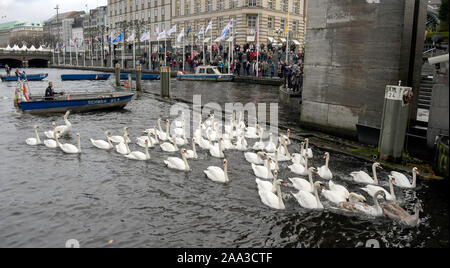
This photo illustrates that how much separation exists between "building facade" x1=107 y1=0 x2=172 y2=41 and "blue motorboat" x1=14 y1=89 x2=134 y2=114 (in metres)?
60.6

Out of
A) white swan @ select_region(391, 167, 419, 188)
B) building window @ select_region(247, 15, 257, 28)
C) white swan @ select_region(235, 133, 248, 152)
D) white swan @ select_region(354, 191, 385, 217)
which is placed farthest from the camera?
building window @ select_region(247, 15, 257, 28)

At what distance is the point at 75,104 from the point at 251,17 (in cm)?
4993

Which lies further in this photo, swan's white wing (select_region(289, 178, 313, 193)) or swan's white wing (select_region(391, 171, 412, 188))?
swan's white wing (select_region(391, 171, 412, 188))

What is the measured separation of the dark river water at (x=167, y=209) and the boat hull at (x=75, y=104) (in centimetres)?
905

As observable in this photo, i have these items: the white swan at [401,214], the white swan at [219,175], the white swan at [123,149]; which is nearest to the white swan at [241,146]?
the white swan at [219,175]

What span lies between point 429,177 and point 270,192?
5254 millimetres

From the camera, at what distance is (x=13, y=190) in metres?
11.5

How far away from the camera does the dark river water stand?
8516mm

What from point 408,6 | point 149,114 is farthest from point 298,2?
point 408,6

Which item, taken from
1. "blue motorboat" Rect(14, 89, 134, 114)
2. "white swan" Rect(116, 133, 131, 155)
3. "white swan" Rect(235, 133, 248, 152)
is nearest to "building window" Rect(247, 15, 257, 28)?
"blue motorboat" Rect(14, 89, 134, 114)

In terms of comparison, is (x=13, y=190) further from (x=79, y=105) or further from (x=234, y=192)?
(x=79, y=105)

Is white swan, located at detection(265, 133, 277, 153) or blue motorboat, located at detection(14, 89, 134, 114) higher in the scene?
blue motorboat, located at detection(14, 89, 134, 114)

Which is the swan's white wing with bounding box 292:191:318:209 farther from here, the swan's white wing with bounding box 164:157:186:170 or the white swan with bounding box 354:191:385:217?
A: the swan's white wing with bounding box 164:157:186:170

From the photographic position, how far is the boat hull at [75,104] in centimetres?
2377
